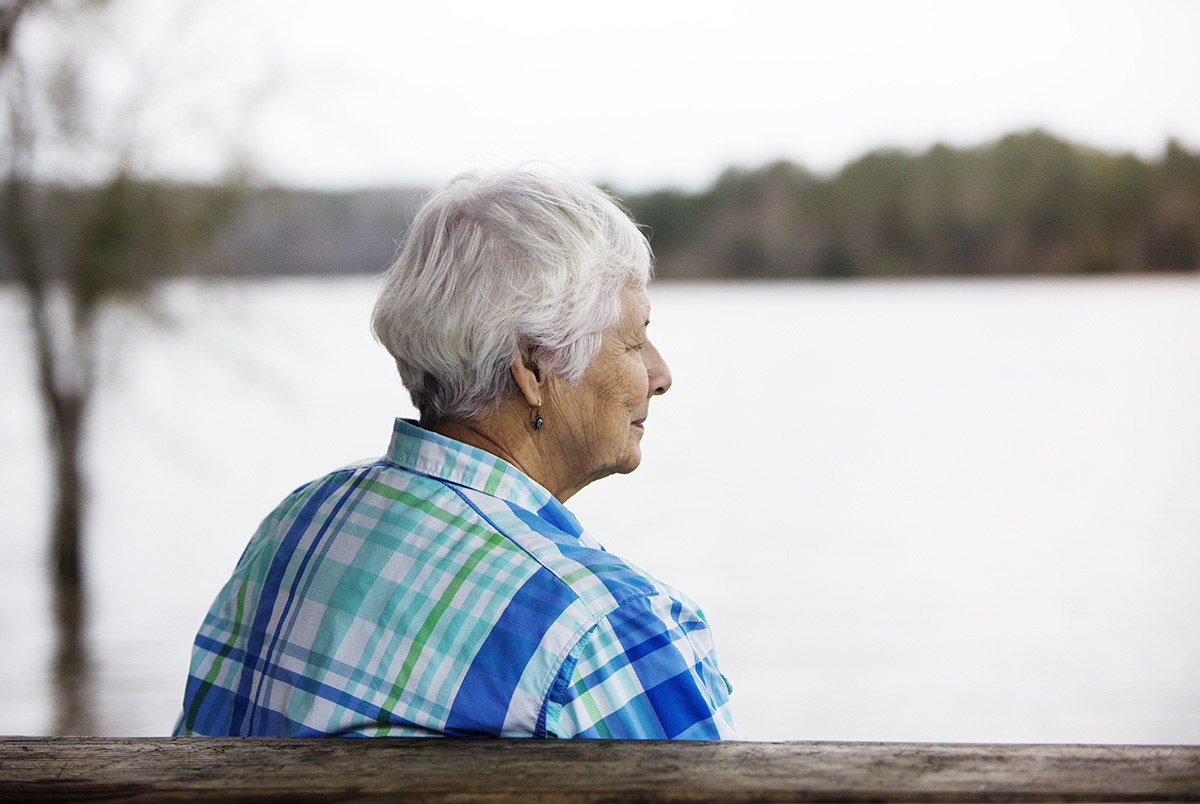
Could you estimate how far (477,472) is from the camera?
109 centimetres

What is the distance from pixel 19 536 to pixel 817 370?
10860mm

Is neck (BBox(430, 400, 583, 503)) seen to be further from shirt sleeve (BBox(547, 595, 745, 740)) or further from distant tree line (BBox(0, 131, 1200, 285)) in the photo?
distant tree line (BBox(0, 131, 1200, 285))

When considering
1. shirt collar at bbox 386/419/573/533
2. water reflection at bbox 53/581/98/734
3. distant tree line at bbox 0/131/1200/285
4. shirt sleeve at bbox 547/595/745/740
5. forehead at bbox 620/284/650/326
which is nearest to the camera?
shirt sleeve at bbox 547/595/745/740

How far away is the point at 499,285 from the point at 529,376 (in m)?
0.11

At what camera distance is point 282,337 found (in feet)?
15.6

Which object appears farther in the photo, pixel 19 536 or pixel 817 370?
pixel 817 370

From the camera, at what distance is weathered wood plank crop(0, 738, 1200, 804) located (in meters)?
0.82

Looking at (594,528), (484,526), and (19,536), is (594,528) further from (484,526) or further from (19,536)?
(484,526)

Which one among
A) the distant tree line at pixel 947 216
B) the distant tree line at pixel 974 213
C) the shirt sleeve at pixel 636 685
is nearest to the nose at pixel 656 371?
the shirt sleeve at pixel 636 685

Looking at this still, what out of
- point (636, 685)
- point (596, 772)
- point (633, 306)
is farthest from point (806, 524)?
point (596, 772)

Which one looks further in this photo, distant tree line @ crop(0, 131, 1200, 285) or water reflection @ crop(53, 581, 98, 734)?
distant tree line @ crop(0, 131, 1200, 285)

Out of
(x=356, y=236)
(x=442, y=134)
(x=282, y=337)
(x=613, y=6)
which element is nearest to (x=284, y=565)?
(x=282, y=337)

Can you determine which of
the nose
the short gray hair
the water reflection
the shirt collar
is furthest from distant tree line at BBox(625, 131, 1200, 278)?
the shirt collar

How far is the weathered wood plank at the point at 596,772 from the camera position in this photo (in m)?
0.82
